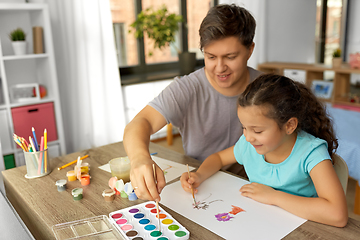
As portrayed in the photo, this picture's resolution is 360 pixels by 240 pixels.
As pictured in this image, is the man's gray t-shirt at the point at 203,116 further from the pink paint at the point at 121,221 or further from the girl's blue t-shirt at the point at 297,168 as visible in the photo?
the pink paint at the point at 121,221

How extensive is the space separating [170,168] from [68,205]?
0.40 m

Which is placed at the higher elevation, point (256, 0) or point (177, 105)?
point (256, 0)

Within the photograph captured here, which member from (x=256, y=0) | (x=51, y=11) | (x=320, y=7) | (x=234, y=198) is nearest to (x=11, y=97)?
(x=51, y=11)

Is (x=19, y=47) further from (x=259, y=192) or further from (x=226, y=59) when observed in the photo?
(x=259, y=192)

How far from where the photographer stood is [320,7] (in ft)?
15.5

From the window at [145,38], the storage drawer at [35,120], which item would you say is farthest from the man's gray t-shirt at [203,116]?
the window at [145,38]

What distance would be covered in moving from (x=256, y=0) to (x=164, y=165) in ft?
10.5

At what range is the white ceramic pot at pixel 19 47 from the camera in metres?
2.53

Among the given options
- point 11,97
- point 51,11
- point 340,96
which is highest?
point 51,11

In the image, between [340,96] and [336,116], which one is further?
[340,96]

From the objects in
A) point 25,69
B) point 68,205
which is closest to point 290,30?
point 25,69

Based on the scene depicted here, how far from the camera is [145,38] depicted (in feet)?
12.5

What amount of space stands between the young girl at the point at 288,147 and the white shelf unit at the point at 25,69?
1.98 metres

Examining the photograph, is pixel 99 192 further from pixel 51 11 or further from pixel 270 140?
pixel 51 11
